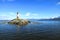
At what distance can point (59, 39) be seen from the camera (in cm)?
2645

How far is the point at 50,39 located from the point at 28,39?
172 inches

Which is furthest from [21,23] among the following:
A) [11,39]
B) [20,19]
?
[11,39]

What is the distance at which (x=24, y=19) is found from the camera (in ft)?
202

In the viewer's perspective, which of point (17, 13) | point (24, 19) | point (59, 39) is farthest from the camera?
point (24, 19)

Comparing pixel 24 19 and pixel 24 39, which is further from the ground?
pixel 24 19

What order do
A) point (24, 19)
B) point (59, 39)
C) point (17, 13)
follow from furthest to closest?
1. point (24, 19)
2. point (17, 13)
3. point (59, 39)

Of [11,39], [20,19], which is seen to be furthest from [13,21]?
[11,39]

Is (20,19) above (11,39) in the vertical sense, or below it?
above

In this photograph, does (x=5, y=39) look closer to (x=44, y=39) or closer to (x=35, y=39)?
(x=35, y=39)

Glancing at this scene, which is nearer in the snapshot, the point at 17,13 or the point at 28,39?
the point at 28,39

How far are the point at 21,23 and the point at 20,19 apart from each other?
101 inches

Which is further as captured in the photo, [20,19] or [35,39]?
[20,19]

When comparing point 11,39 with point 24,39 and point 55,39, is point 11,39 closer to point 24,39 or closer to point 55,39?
point 24,39

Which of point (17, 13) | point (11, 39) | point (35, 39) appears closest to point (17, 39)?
point (11, 39)
